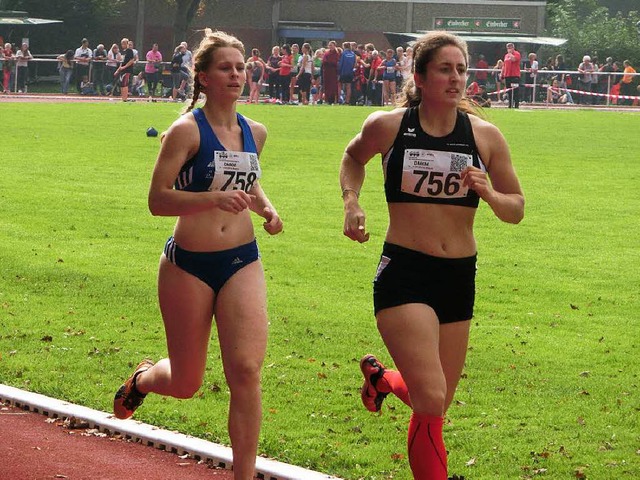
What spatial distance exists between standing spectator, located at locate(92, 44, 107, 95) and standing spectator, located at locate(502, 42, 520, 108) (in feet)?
48.6

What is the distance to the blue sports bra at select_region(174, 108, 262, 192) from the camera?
629 cm

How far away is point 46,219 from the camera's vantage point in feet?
55.4

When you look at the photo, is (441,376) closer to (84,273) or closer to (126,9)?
(84,273)

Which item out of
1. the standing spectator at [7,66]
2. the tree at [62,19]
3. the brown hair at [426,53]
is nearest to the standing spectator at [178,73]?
the standing spectator at [7,66]

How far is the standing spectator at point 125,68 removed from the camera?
4709 cm

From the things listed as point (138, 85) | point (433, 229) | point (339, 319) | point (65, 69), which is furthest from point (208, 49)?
point (138, 85)

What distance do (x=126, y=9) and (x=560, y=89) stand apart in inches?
1153

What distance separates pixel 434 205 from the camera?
20.0ft

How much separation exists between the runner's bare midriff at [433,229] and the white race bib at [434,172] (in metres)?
0.07

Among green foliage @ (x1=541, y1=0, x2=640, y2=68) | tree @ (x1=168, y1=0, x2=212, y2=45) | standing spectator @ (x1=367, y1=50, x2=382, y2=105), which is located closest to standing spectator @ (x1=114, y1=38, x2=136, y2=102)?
standing spectator @ (x1=367, y1=50, x2=382, y2=105)

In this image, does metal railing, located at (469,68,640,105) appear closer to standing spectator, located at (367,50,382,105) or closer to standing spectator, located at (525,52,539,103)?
standing spectator, located at (525,52,539,103)

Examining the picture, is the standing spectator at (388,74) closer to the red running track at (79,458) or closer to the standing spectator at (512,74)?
the standing spectator at (512,74)

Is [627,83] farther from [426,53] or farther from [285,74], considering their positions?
[426,53]

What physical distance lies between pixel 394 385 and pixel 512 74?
39951mm
